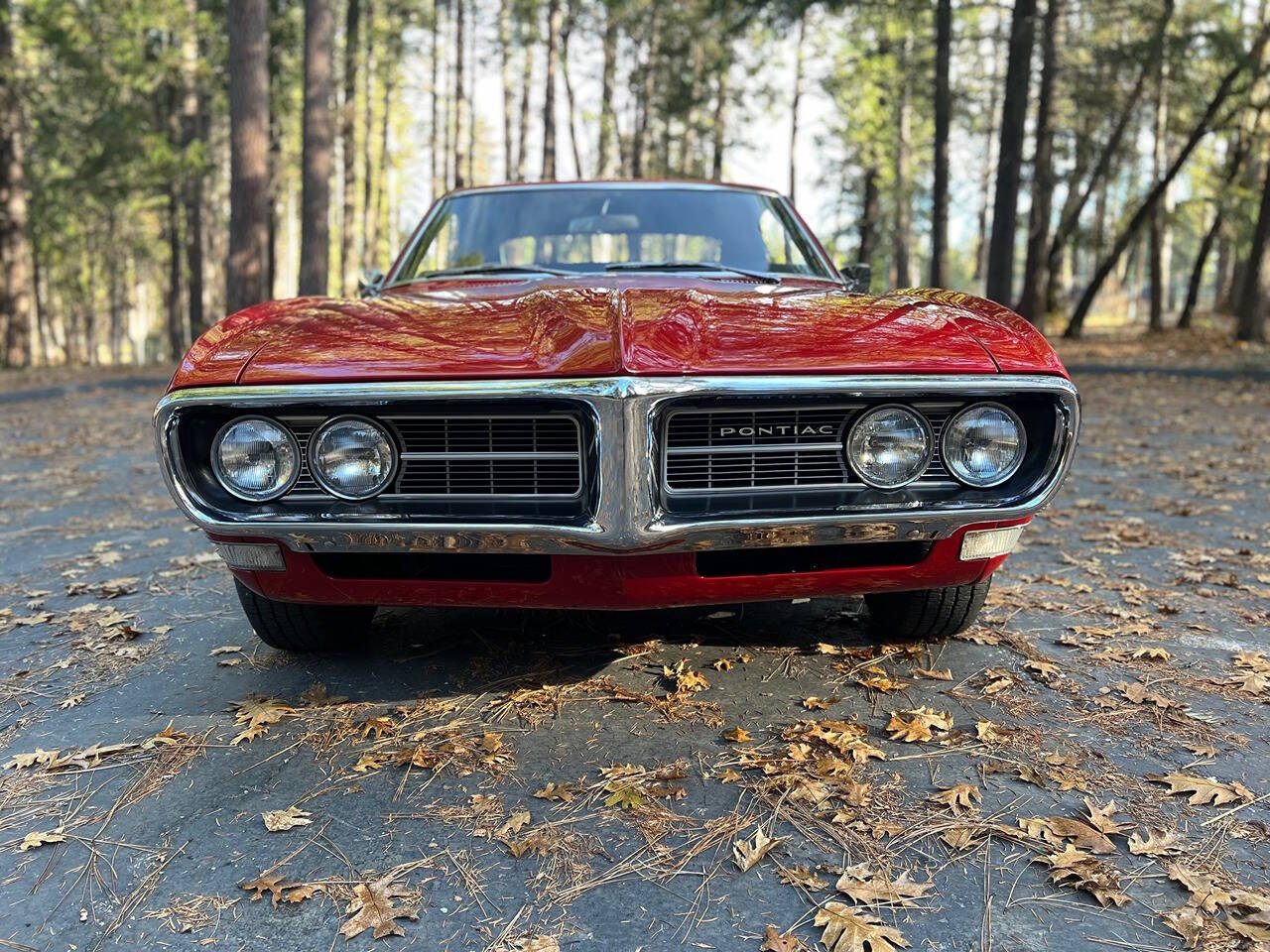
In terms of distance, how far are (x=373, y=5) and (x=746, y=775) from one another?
26.0m

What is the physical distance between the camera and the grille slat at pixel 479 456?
2164mm

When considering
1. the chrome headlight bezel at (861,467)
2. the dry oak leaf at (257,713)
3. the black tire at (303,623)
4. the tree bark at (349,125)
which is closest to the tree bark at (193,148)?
the tree bark at (349,125)

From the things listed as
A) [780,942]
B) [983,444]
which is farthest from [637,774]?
[983,444]

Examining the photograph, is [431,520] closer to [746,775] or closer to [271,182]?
[746,775]

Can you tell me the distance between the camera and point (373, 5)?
23.5 metres

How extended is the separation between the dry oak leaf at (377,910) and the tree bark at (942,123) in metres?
14.1

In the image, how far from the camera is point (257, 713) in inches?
97.8

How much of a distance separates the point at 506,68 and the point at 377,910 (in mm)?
25998

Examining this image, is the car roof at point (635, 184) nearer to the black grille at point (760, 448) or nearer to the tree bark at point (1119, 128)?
the black grille at point (760, 448)

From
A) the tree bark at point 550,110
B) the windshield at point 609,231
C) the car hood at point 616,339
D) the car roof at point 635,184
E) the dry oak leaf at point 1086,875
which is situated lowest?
the dry oak leaf at point 1086,875

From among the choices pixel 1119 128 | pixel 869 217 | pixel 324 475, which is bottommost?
pixel 324 475

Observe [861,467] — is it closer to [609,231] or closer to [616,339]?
[616,339]

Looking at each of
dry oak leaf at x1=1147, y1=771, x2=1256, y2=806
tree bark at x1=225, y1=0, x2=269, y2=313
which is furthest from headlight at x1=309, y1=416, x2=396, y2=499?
tree bark at x1=225, y1=0, x2=269, y2=313

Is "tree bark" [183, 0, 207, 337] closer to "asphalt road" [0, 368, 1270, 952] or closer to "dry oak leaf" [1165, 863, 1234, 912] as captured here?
"asphalt road" [0, 368, 1270, 952]
